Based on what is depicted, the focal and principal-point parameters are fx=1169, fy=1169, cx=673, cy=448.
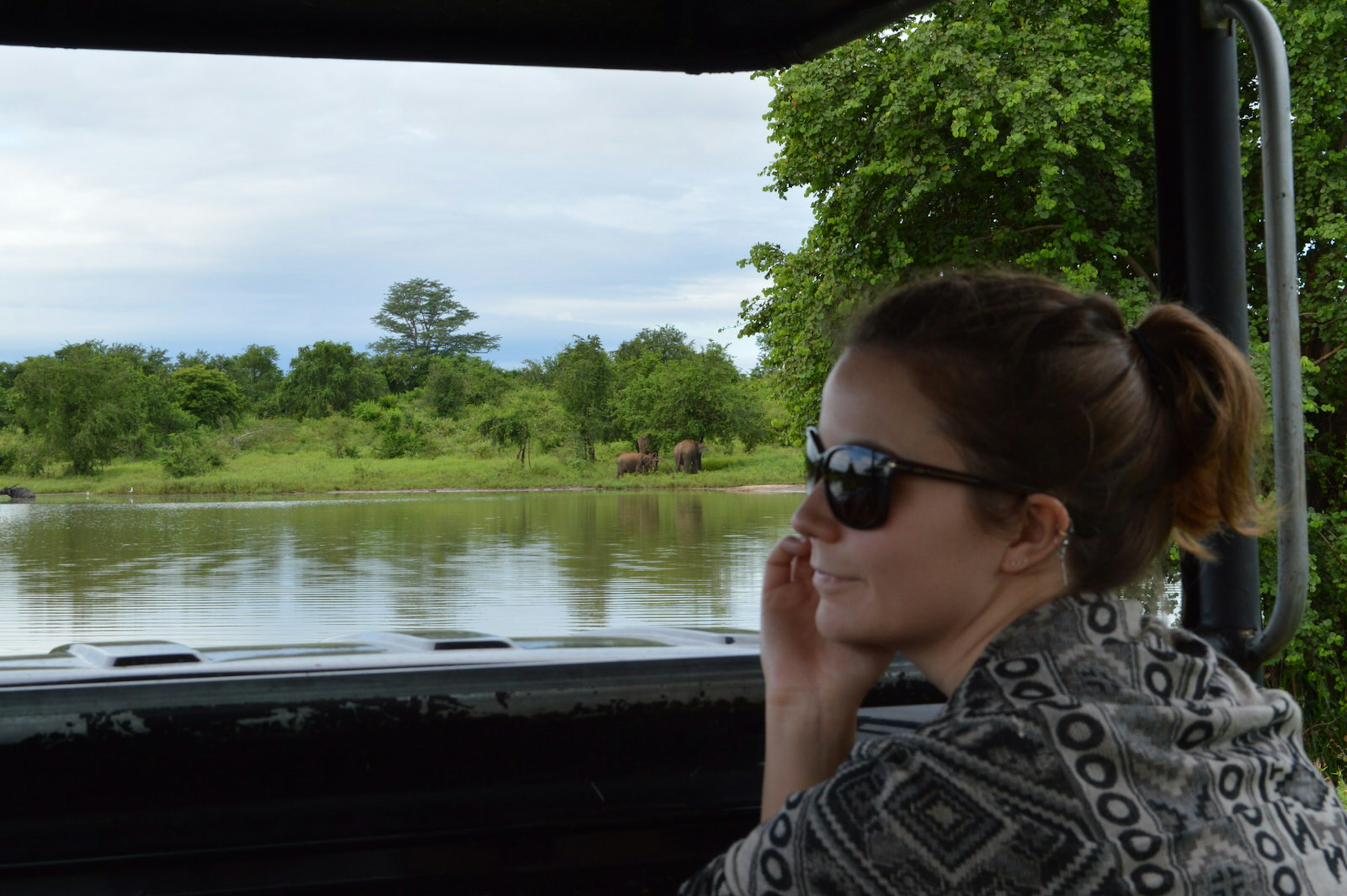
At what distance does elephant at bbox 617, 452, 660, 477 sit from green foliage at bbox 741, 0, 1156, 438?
15.6 metres

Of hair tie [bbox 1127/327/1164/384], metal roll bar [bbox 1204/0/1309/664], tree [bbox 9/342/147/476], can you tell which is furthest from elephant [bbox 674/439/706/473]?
hair tie [bbox 1127/327/1164/384]

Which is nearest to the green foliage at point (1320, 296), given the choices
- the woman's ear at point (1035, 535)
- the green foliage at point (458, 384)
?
the woman's ear at point (1035, 535)

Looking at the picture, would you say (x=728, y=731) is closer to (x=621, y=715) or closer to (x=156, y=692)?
(x=621, y=715)

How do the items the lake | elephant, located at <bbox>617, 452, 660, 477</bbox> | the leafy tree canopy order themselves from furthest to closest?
elephant, located at <bbox>617, 452, 660, 477</bbox>, the leafy tree canopy, the lake

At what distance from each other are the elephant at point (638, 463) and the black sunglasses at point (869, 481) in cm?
2367

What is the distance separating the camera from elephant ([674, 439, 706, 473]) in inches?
918

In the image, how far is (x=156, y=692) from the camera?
3.71ft

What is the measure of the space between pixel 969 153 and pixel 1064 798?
778 centimetres

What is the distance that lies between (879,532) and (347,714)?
69cm

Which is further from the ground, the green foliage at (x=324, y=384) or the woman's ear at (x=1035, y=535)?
the green foliage at (x=324, y=384)

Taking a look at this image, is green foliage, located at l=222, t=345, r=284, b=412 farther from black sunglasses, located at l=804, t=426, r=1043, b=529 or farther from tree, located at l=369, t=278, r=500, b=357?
black sunglasses, located at l=804, t=426, r=1043, b=529

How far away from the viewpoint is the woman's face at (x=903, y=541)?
0.71 m

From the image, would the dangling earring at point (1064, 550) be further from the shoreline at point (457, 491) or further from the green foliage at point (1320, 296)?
the shoreline at point (457, 491)

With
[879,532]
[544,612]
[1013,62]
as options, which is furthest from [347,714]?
[544,612]
